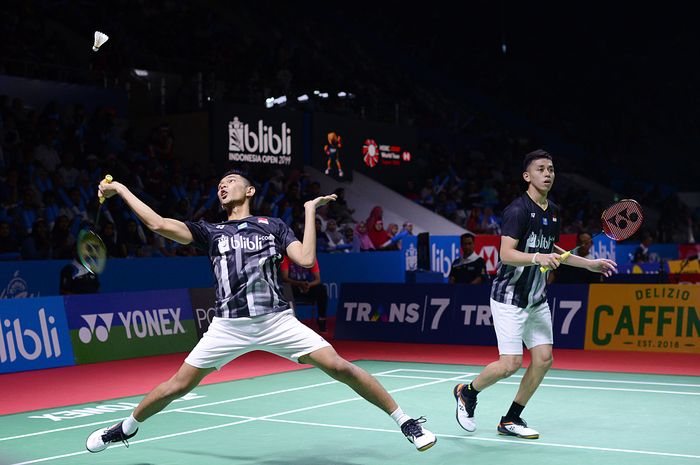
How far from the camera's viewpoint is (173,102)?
23594mm

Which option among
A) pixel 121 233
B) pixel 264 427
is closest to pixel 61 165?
pixel 121 233

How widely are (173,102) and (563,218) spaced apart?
12809mm

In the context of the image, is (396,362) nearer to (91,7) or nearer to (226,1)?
(91,7)

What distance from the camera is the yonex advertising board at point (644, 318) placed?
42.7 ft

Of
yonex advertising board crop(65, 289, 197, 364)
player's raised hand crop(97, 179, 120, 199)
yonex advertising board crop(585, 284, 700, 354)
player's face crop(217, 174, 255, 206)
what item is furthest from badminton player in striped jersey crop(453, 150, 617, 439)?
yonex advertising board crop(65, 289, 197, 364)

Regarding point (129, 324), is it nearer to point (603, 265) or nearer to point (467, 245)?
point (467, 245)

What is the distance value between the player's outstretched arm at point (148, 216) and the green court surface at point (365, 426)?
174 centimetres

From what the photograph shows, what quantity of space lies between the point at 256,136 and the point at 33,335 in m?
11.9

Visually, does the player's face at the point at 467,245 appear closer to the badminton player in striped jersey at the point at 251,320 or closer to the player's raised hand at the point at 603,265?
the player's raised hand at the point at 603,265

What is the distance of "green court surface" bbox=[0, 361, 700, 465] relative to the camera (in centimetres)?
683

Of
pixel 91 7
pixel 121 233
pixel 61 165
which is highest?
pixel 91 7

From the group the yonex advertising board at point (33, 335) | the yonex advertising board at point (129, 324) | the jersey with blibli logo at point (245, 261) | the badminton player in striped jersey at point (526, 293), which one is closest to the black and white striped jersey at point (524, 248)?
the badminton player in striped jersey at point (526, 293)

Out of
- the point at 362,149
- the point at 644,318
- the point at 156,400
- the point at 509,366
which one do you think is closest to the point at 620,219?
the point at 509,366

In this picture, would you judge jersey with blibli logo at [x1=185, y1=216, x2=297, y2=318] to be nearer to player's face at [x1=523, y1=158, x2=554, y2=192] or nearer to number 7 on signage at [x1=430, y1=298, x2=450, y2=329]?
player's face at [x1=523, y1=158, x2=554, y2=192]
